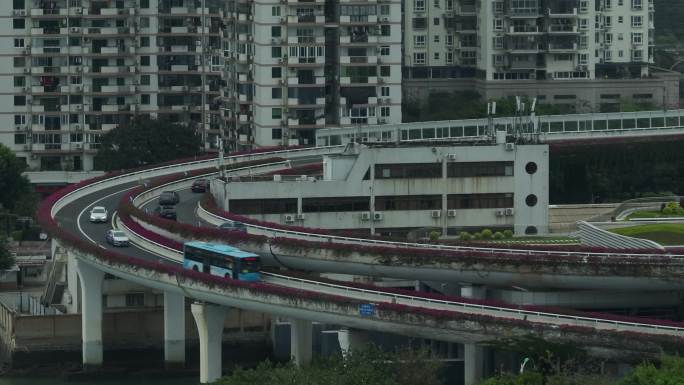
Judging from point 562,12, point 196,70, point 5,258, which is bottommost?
point 5,258

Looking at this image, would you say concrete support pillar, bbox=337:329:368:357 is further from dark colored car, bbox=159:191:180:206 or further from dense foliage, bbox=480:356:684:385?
dark colored car, bbox=159:191:180:206

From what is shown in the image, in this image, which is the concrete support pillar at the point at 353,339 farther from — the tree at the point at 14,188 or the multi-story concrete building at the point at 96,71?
the multi-story concrete building at the point at 96,71

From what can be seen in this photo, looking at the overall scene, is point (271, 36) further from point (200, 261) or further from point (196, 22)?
point (200, 261)

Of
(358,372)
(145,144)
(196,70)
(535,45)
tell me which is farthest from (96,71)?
(358,372)

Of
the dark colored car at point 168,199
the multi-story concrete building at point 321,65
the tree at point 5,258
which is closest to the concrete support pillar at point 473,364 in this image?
the dark colored car at point 168,199

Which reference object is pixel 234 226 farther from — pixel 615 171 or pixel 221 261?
pixel 615 171

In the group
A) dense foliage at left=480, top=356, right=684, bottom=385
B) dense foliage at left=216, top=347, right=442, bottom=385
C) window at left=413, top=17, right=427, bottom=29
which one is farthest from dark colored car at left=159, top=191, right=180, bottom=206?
window at left=413, top=17, right=427, bottom=29

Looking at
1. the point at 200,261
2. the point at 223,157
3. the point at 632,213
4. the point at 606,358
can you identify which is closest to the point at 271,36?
the point at 223,157
